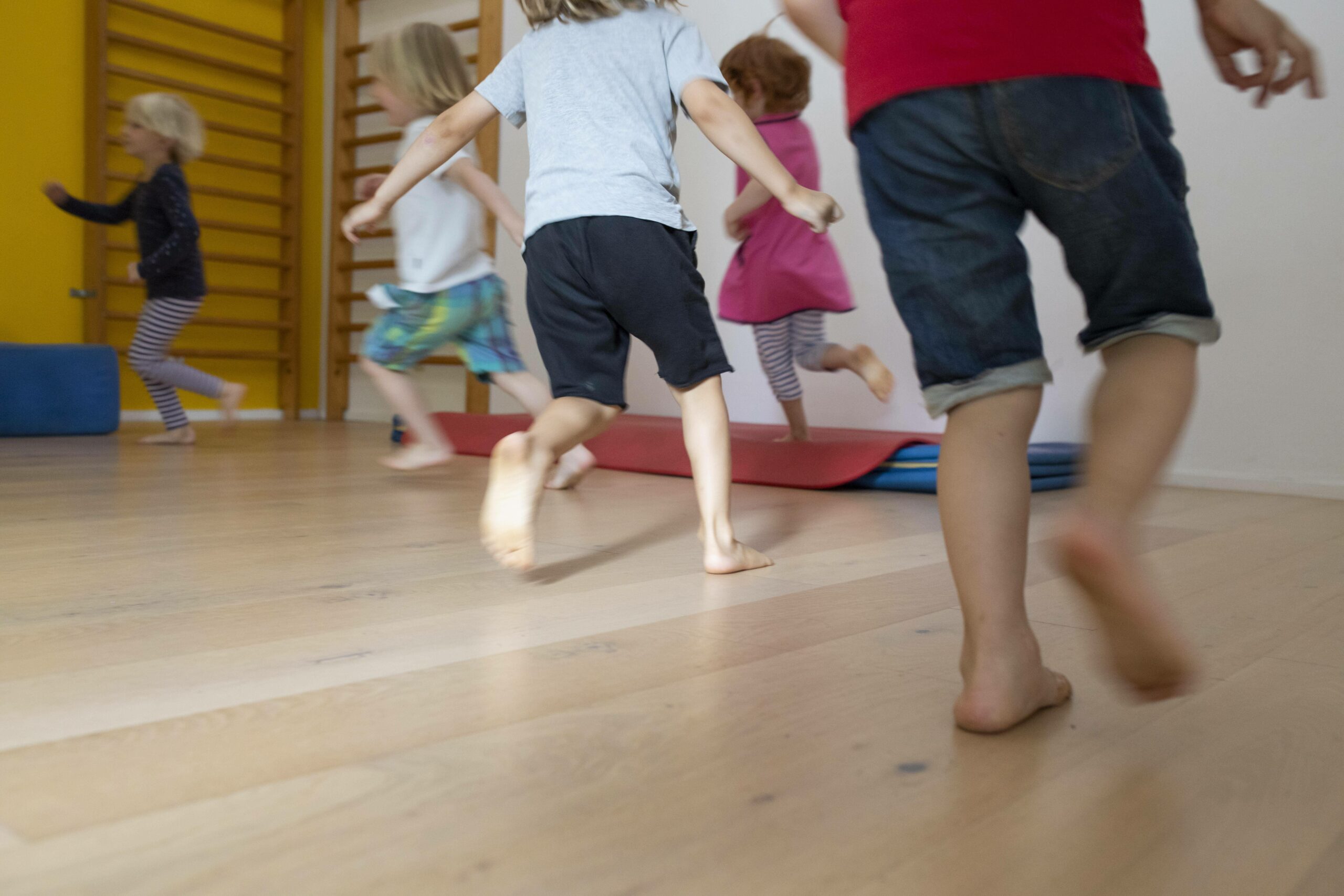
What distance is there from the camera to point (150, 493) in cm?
228

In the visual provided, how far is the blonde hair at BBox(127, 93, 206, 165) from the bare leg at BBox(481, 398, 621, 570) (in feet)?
9.61

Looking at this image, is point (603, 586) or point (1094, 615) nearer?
point (1094, 615)

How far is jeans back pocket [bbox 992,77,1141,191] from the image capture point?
33.7 inches

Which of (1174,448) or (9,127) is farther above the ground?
(9,127)

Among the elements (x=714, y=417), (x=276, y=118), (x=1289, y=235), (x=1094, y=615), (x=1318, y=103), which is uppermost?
(x=276, y=118)

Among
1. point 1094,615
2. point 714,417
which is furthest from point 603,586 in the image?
point 1094,615

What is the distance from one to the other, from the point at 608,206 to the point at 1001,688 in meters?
0.92

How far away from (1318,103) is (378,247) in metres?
4.46

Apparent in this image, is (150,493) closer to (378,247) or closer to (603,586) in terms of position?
(603,586)

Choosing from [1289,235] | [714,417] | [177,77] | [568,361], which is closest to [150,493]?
[568,361]

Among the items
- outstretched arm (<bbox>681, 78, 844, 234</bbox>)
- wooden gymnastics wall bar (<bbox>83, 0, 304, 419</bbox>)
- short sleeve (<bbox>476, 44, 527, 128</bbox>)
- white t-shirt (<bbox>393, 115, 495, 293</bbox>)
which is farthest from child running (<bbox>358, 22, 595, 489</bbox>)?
wooden gymnastics wall bar (<bbox>83, 0, 304, 419</bbox>)

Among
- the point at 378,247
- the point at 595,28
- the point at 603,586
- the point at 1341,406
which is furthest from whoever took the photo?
the point at 378,247

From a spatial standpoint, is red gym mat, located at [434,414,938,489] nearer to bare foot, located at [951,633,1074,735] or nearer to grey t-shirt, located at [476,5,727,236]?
grey t-shirt, located at [476,5,727,236]

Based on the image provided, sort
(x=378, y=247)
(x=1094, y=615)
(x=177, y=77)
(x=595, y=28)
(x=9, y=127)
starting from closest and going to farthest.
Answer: (x=1094, y=615)
(x=595, y=28)
(x=9, y=127)
(x=177, y=77)
(x=378, y=247)
